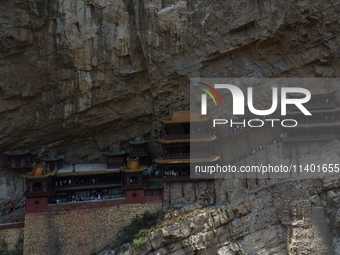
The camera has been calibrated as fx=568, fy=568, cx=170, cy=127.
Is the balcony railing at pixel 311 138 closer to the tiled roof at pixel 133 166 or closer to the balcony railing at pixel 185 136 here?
the balcony railing at pixel 185 136

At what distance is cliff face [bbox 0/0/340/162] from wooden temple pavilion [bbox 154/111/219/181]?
81.8 inches

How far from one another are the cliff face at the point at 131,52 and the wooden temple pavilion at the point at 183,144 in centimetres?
208

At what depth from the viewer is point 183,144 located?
31953mm

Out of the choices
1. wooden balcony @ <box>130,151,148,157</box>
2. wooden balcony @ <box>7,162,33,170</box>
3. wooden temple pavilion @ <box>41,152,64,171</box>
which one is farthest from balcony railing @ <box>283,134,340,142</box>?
wooden balcony @ <box>7,162,33,170</box>

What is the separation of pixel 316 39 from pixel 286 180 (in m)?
9.17

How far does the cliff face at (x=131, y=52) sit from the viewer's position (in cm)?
3216

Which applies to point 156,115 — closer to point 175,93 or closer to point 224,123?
point 175,93

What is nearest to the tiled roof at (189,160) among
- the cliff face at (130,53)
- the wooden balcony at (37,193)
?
the cliff face at (130,53)

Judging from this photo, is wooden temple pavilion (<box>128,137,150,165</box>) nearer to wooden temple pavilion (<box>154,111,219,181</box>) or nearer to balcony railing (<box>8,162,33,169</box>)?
wooden temple pavilion (<box>154,111,219,181</box>)

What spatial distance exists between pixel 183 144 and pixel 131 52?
6.14 m

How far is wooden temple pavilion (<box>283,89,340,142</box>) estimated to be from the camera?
104ft

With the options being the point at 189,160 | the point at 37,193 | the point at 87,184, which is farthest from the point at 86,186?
the point at 189,160

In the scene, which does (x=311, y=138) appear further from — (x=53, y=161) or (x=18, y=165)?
(x=18, y=165)

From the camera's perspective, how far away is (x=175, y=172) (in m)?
31.2
